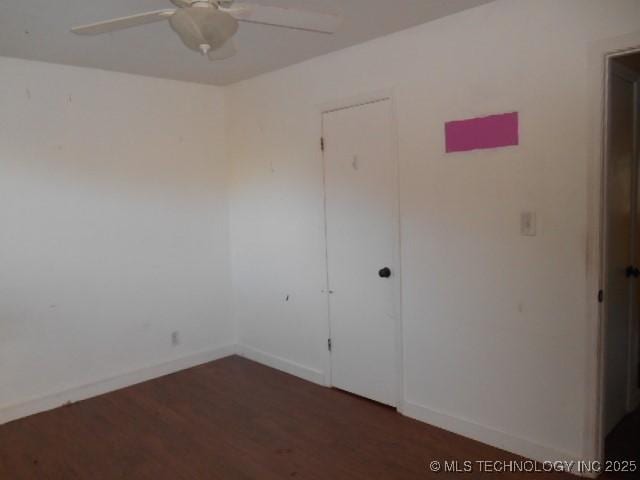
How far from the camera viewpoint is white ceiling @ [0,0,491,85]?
7.67ft

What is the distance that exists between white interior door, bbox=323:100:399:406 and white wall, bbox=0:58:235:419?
1.28 meters

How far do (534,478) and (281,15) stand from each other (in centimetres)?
243

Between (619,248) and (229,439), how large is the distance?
2.53 meters

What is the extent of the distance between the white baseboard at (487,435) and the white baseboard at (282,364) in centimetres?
81

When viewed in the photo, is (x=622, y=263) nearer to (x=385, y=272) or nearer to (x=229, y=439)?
(x=385, y=272)

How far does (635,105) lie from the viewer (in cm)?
273

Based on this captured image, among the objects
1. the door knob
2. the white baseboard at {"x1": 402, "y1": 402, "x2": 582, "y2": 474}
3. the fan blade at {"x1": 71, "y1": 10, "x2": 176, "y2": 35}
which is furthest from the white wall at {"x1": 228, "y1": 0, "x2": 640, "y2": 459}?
the fan blade at {"x1": 71, "y1": 10, "x2": 176, "y2": 35}

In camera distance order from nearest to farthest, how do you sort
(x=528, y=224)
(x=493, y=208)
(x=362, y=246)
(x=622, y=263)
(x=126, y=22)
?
1. (x=126, y=22)
2. (x=528, y=224)
3. (x=493, y=208)
4. (x=622, y=263)
5. (x=362, y=246)

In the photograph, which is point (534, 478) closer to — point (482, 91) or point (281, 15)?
point (482, 91)

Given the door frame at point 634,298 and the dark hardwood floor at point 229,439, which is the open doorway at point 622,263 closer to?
the door frame at point 634,298

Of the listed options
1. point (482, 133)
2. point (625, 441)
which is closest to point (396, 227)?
point (482, 133)

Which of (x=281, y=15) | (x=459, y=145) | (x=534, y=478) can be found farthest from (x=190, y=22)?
(x=534, y=478)

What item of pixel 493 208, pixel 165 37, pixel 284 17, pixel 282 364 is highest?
pixel 165 37

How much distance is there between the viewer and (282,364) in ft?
12.7
